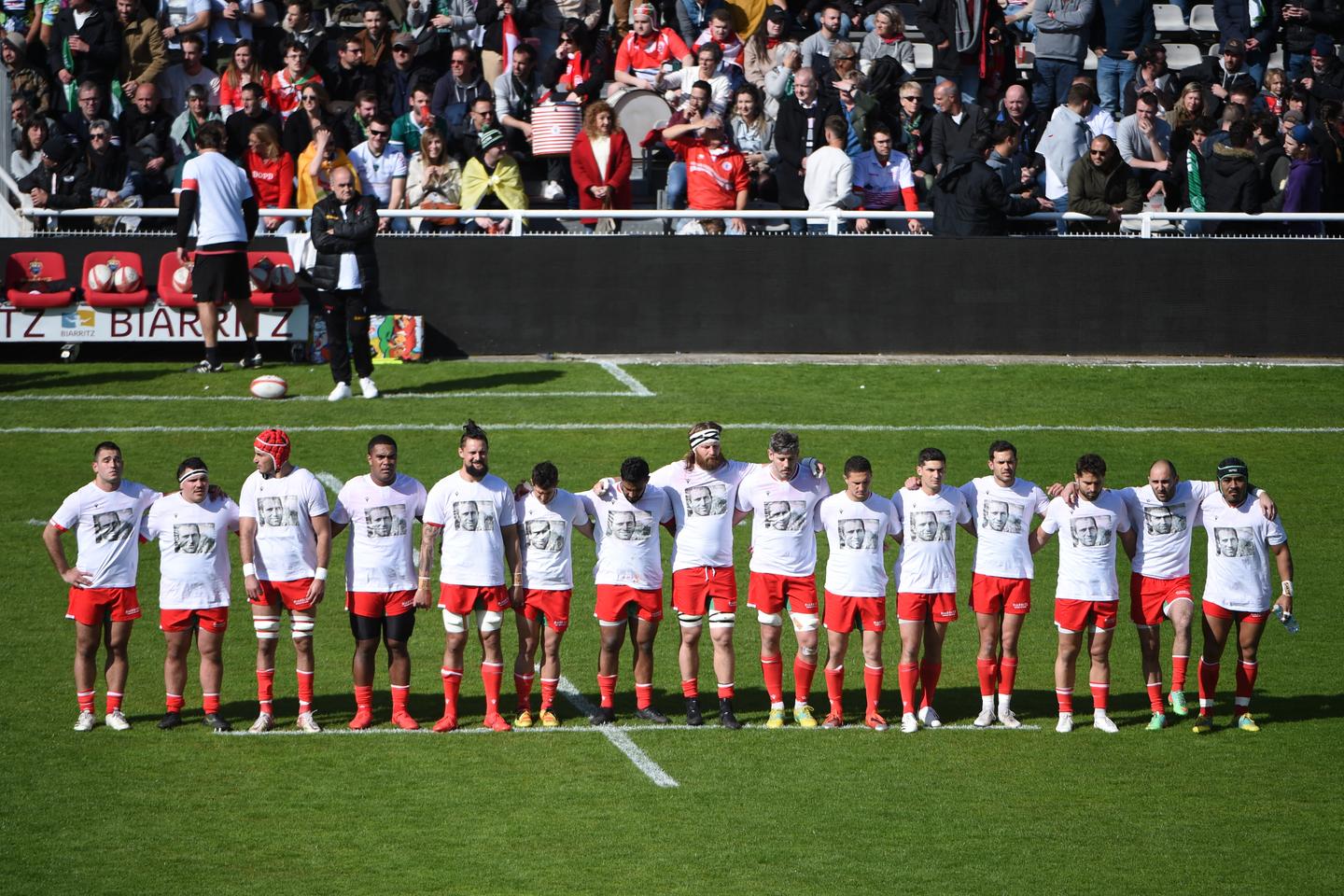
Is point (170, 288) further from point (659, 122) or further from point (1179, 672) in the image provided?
point (1179, 672)

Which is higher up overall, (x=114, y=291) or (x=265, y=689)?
(x=114, y=291)

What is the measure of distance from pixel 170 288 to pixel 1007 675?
12377 millimetres

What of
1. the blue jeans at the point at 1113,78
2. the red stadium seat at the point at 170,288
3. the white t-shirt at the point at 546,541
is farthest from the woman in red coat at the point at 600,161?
the white t-shirt at the point at 546,541

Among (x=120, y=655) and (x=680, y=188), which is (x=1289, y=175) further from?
(x=120, y=655)

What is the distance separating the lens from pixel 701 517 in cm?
1266

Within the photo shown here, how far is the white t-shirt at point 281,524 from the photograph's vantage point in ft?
40.1

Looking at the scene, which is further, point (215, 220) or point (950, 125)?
point (950, 125)

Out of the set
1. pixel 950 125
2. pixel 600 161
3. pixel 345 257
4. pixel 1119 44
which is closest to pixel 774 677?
pixel 345 257

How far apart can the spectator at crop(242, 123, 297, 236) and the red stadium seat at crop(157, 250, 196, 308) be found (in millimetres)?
1148

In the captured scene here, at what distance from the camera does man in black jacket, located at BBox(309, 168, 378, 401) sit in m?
19.7

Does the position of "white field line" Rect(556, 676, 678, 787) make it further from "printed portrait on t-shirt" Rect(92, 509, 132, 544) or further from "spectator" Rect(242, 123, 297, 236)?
"spectator" Rect(242, 123, 297, 236)

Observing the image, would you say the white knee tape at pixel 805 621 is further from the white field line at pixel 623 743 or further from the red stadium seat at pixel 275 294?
the red stadium seat at pixel 275 294

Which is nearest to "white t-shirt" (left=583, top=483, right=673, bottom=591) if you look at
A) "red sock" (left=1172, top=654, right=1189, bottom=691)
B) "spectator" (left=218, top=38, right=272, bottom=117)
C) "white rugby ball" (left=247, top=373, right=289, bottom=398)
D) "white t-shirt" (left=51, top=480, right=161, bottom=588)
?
"white t-shirt" (left=51, top=480, right=161, bottom=588)

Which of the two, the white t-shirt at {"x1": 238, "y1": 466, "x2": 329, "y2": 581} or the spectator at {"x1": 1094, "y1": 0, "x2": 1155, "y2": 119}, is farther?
the spectator at {"x1": 1094, "y1": 0, "x2": 1155, "y2": 119}
